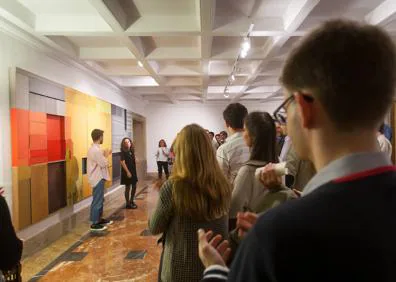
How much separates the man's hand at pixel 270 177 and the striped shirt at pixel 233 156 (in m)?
Answer: 1.25

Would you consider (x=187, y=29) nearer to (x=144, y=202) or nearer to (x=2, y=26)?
(x=2, y=26)

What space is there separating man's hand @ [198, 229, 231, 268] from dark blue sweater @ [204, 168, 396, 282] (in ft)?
1.10

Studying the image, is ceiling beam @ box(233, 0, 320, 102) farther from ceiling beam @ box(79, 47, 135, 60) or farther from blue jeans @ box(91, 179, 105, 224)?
blue jeans @ box(91, 179, 105, 224)

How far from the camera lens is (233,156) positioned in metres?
2.56

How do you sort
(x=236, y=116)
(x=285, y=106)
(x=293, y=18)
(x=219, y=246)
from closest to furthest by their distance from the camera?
(x=285, y=106) → (x=219, y=246) → (x=236, y=116) → (x=293, y=18)

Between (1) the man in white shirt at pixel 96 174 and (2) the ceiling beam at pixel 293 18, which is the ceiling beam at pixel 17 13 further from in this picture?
(2) the ceiling beam at pixel 293 18

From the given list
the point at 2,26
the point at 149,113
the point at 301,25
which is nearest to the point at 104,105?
the point at 2,26

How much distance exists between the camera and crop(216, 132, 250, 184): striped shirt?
2.55 meters

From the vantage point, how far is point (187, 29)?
12.8 ft

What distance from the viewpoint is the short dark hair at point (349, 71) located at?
52 centimetres

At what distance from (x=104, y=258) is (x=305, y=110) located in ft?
12.3

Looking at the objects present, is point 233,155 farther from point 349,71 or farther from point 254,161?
point 349,71

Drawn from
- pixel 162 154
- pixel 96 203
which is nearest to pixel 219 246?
pixel 96 203

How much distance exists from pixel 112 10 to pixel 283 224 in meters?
3.34
